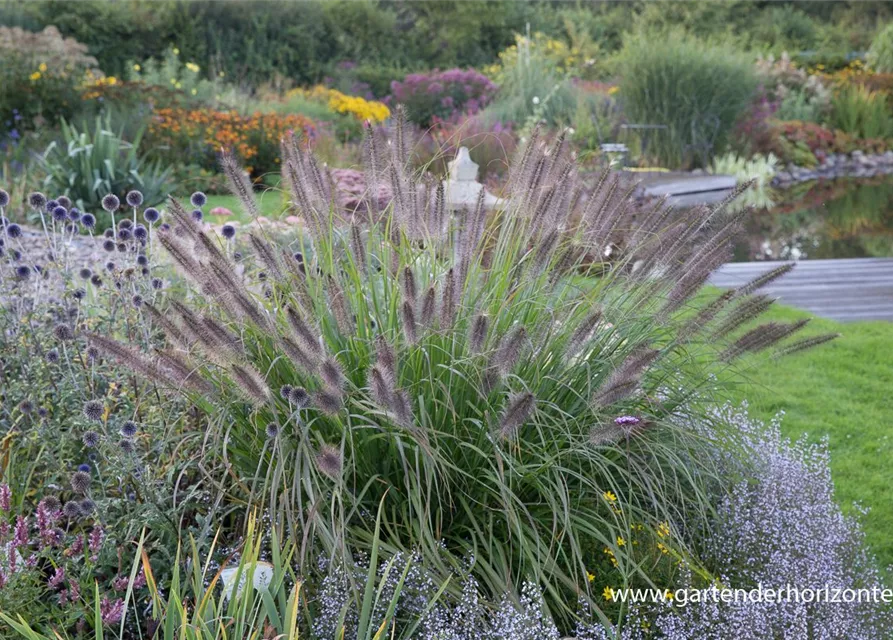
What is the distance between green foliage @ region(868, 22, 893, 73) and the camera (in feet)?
73.7

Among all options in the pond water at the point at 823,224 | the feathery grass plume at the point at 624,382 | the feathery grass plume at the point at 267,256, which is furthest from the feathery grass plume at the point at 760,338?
the pond water at the point at 823,224

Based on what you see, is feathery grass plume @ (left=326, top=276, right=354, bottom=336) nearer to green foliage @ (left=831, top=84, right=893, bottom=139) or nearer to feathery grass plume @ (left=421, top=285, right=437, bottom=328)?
feathery grass plume @ (left=421, top=285, right=437, bottom=328)

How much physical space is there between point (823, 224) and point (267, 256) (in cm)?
996

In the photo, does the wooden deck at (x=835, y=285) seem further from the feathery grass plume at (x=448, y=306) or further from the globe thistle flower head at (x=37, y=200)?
the globe thistle flower head at (x=37, y=200)

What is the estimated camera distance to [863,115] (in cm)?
1798

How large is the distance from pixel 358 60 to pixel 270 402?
21.3 meters

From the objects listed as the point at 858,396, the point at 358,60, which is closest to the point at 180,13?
the point at 358,60

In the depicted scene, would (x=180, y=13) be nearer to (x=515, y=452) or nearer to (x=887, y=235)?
(x=887, y=235)

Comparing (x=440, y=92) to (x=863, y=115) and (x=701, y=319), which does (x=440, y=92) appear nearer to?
(x=863, y=115)

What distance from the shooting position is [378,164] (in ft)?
9.05

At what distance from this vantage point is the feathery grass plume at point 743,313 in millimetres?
2580

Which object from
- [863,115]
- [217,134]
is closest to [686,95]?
[863,115]

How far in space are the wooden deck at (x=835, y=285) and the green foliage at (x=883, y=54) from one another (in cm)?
1650

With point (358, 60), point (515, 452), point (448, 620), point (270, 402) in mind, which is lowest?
point (358, 60)
